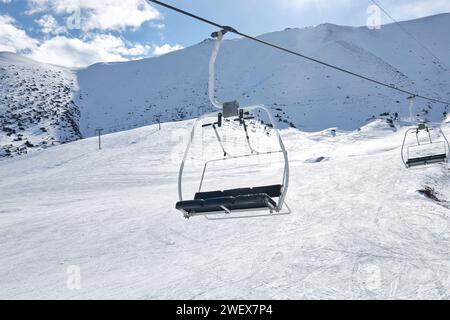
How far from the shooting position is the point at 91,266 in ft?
31.5

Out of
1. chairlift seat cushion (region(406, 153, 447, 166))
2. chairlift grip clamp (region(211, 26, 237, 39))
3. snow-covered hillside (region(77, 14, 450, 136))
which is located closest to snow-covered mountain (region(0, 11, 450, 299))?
snow-covered hillside (region(77, 14, 450, 136))

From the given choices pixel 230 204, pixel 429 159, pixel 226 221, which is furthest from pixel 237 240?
pixel 429 159

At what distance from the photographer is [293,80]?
5972 cm

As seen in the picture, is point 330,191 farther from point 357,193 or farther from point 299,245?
point 299,245

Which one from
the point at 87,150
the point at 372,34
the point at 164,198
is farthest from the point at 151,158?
the point at 372,34

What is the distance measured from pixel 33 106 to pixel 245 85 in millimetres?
28580

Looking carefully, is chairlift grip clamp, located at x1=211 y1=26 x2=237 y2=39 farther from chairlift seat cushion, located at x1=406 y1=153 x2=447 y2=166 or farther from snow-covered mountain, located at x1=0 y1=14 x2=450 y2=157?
snow-covered mountain, located at x1=0 y1=14 x2=450 y2=157

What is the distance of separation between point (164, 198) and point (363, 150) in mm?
16678

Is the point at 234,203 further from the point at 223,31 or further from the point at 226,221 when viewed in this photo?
the point at 226,221

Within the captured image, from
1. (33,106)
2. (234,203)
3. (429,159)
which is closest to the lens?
(234,203)

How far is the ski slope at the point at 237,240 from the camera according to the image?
7.80m

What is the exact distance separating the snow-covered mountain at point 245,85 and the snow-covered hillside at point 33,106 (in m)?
0.12

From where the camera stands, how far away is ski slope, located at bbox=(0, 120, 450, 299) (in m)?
7.80
